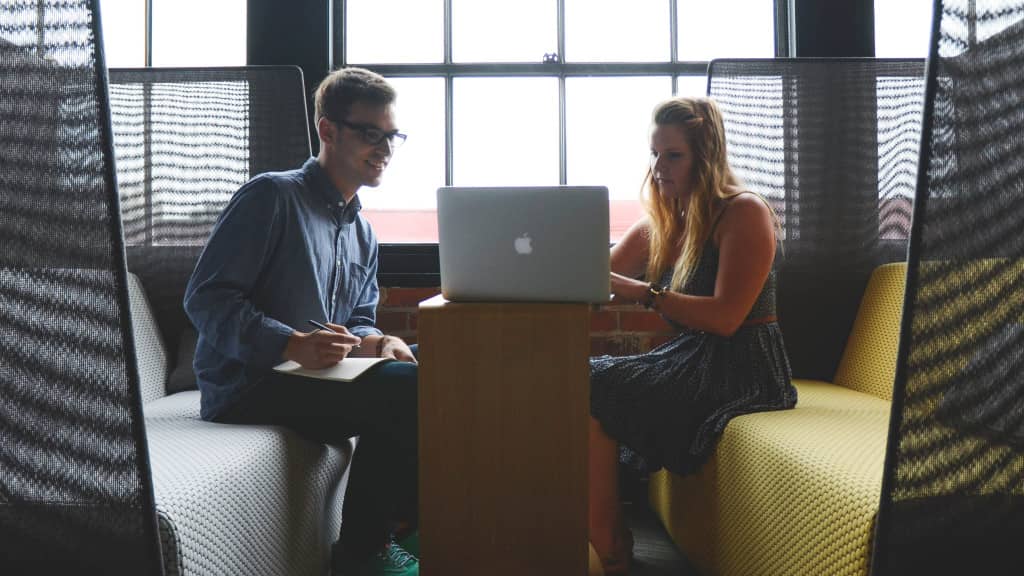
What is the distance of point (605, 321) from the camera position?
8.52 feet

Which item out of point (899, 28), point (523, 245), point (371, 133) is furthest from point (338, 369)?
point (899, 28)

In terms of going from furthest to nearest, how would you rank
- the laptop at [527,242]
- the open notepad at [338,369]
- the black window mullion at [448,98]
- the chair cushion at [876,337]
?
the black window mullion at [448,98], the chair cushion at [876,337], the open notepad at [338,369], the laptop at [527,242]

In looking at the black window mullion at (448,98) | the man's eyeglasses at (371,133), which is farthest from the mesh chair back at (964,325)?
the black window mullion at (448,98)

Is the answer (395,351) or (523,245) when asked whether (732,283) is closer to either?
(523,245)

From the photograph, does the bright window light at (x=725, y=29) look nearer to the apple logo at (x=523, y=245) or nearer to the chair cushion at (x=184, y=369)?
the apple logo at (x=523, y=245)

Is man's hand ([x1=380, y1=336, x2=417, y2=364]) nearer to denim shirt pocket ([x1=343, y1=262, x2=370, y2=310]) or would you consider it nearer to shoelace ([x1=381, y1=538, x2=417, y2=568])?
denim shirt pocket ([x1=343, y1=262, x2=370, y2=310])

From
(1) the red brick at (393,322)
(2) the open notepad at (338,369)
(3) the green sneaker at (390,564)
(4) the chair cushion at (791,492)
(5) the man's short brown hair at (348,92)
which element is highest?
(5) the man's short brown hair at (348,92)

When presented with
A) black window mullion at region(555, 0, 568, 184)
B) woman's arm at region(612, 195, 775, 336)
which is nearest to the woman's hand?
woman's arm at region(612, 195, 775, 336)

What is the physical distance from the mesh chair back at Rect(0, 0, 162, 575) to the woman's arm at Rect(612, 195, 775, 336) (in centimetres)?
121

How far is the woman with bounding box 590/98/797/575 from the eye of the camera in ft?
6.11

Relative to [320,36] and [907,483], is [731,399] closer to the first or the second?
[907,483]

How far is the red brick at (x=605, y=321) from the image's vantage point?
2.60 metres

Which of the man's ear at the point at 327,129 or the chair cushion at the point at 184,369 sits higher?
the man's ear at the point at 327,129

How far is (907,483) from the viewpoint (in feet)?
3.21
